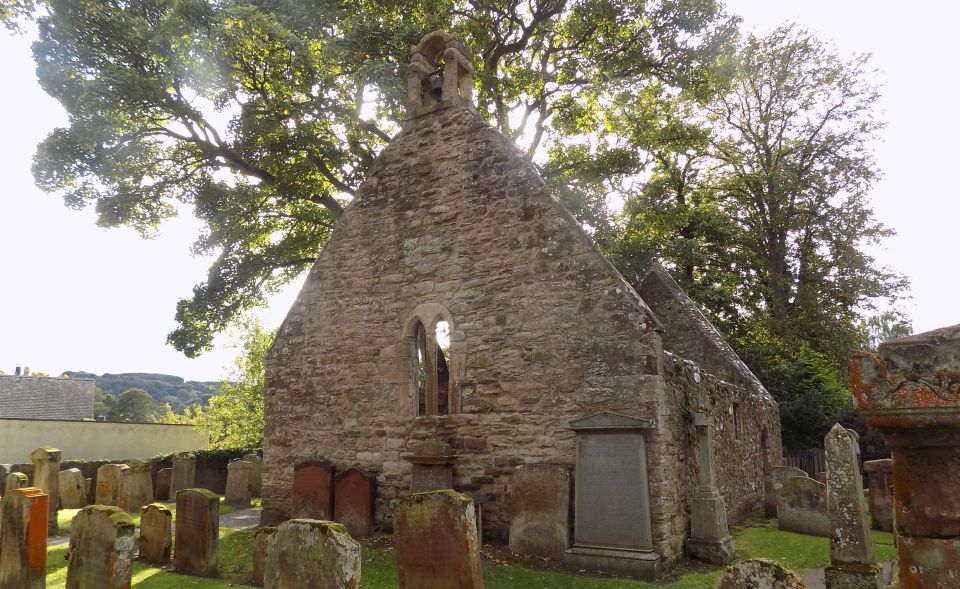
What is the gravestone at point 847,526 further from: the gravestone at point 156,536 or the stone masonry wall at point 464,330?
the gravestone at point 156,536

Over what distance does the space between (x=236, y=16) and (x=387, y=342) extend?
9235mm

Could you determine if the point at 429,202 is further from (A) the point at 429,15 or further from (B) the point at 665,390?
(A) the point at 429,15

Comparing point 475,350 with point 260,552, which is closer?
point 260,552

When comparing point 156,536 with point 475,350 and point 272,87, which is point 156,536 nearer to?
point 475,350

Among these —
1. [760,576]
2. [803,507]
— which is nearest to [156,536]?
[760,576]

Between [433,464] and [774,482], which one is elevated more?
[433,464]

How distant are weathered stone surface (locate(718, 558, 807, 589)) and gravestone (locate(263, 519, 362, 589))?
256 centimetres

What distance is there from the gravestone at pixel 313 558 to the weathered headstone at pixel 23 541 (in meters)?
3.79

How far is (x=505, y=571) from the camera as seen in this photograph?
24.8ft

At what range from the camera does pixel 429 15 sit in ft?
52.9

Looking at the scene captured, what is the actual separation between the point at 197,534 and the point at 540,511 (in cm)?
452

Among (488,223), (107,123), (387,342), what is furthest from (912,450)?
(107,123)

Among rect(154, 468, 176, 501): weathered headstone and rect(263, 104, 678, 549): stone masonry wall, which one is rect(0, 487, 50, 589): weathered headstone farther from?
rect(154, 468, 176, 501): weathered headstone

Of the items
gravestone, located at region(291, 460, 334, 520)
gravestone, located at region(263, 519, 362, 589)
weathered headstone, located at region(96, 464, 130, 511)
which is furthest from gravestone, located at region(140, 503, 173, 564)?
weathered headstone, located at region(96, 464, 130, 511)
